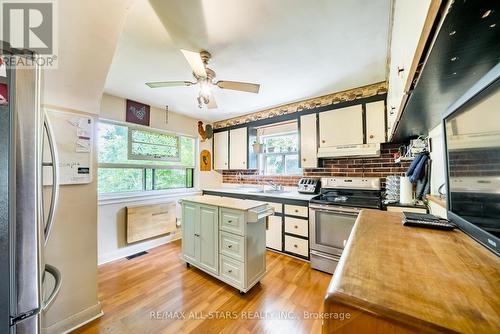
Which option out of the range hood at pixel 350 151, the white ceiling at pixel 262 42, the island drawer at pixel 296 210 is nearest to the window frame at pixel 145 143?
the white ceiling at pixel 262 42

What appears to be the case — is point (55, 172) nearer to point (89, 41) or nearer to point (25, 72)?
point (25, 72)

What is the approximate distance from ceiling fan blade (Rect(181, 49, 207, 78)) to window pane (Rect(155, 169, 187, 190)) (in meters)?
2.21

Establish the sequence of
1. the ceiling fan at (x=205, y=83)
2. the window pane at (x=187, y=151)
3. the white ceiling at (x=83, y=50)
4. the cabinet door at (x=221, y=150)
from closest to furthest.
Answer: the white ceiling at (x=83, y=50) < the ceiling fan at (x=205, y=83) < the window pane at (x=187, y=151) < the cabinet door at (x=221, y=150)

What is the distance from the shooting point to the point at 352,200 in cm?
233

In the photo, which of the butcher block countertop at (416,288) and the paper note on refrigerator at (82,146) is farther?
the paper note on refrigerator at (82,146)

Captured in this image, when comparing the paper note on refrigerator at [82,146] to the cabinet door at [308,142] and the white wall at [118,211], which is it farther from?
the cabinet door at [308,142]

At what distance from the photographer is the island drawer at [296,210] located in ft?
8.31

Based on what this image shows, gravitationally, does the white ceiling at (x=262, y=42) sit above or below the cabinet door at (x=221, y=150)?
above

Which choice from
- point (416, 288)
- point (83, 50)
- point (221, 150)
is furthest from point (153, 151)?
point (416, 288)

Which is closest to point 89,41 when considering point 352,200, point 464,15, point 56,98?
point 56,98

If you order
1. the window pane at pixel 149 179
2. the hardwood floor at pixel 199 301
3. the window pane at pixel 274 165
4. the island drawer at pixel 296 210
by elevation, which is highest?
the window pane at pixel 274 165

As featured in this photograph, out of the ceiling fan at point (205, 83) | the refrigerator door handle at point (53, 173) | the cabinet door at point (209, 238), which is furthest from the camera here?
the cabinet door at point (209, 238)

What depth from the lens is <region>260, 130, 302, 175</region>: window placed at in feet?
11.0

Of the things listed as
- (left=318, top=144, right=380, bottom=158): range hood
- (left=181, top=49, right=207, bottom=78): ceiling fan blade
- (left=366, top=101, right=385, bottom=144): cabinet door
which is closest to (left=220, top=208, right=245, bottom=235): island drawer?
(left=181, top=49, right=207, bottom=78): ceiling fan blade
